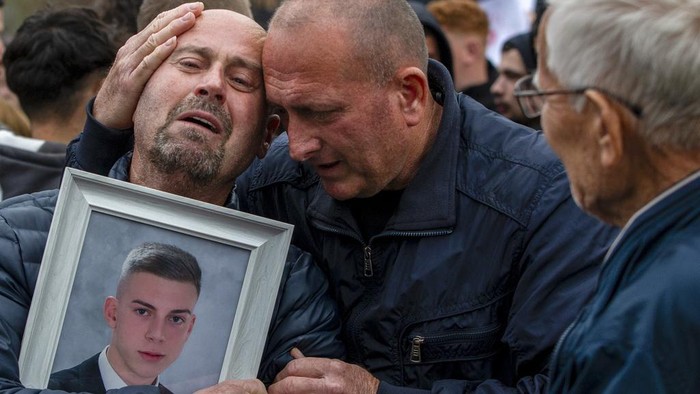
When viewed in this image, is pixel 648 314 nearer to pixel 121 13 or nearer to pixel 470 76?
pixel 121 13

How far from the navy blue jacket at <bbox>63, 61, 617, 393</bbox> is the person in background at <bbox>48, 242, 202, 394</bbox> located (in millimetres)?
530

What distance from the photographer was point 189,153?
3.10 meters

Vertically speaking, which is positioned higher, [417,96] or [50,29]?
[417,96]

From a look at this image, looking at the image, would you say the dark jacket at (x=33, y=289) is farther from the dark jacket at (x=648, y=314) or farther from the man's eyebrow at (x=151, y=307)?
the dark jacket at (x=648, y=314)

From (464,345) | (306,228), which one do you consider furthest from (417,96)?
(464,345)

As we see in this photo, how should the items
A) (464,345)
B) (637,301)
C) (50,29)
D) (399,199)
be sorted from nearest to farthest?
(637,301)
(464,345)
(399,199)
(50,29)

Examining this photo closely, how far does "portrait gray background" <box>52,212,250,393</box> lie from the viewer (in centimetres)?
286

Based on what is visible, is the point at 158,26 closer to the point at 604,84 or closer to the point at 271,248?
the point at 271,248

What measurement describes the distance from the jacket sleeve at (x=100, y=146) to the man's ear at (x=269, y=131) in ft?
1.32

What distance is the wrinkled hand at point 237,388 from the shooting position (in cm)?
281

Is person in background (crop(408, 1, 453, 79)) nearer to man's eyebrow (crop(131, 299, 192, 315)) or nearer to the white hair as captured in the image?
man's eyebrow (crop(131, 299, 192, 315))

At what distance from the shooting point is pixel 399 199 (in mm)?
3283

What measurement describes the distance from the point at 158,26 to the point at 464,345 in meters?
1.26

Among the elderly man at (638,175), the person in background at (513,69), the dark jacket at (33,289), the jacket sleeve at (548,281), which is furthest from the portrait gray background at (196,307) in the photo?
the person in background at (513,69)
